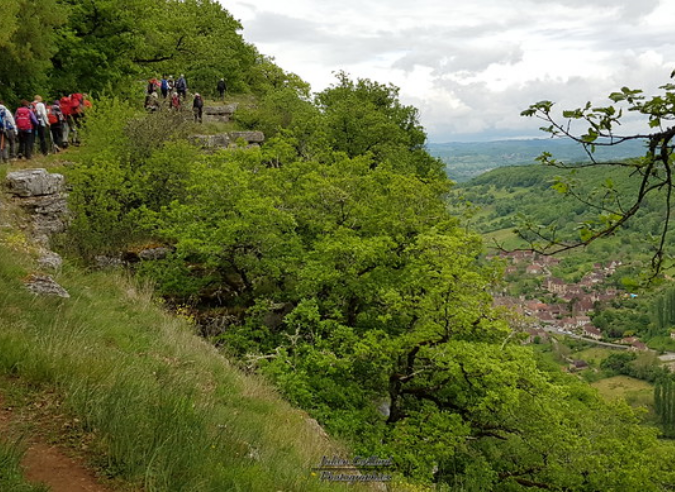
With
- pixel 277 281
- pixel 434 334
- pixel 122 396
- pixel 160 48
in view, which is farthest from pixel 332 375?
pixel 160 48

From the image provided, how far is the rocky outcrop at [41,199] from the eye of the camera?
48.8 feet

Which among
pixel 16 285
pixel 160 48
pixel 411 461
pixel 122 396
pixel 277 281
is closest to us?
pixel 122 396

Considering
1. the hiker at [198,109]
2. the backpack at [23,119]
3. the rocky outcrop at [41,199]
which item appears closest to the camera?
the rocky outcrop at [41,199]

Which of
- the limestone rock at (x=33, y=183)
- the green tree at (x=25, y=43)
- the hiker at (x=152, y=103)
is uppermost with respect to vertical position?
the green tree at (x=25, y=43)

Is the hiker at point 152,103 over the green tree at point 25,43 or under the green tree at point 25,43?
under

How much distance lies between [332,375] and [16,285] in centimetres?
835

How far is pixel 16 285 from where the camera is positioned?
8344 mm

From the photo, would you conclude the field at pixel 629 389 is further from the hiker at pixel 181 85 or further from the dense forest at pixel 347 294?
the hiker at pixel 181 85

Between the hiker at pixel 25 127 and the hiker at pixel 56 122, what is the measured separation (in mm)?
1379

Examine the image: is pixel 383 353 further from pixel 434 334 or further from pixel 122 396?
pixel 122 396

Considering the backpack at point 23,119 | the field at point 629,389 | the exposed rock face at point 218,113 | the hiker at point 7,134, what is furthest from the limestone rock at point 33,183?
the field at point 629,389

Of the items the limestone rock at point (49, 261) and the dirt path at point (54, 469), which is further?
the limestone rock at point (49, 261)

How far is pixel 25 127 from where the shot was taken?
1609cm

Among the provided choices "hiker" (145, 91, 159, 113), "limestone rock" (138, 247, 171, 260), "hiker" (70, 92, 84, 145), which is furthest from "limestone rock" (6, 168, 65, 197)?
"hiker" (145, 91, 159, 113)
